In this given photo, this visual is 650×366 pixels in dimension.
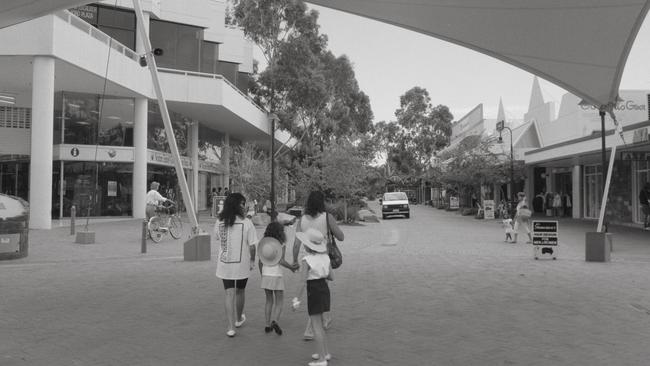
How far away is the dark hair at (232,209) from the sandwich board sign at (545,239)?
9.39 metres

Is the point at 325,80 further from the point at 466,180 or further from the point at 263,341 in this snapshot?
the point at 263,341

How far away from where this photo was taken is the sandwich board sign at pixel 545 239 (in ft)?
44.0

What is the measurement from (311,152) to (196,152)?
29.3ft

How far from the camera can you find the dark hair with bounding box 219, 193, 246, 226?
6.24 meters

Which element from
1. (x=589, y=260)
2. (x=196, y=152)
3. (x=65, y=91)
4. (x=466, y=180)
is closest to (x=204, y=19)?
(x=196, y=152)

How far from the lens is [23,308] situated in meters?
7.59

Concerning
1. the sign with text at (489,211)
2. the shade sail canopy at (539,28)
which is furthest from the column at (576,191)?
the shade sail canopy at (539,28)

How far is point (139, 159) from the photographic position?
27.1 meters

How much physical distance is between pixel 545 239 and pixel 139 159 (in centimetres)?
2000

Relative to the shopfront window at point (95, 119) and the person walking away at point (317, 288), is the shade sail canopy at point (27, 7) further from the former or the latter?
the shopfront window at point (95, 119)

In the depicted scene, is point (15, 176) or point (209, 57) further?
point (209, 57)

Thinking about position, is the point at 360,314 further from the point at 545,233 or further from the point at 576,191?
the point at 576,191

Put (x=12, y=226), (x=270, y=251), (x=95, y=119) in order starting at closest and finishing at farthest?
(x=270, y=251) → (x=12, y=226) → (x=95, y=119)

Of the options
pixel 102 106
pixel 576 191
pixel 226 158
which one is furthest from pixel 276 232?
pixel 226 158
